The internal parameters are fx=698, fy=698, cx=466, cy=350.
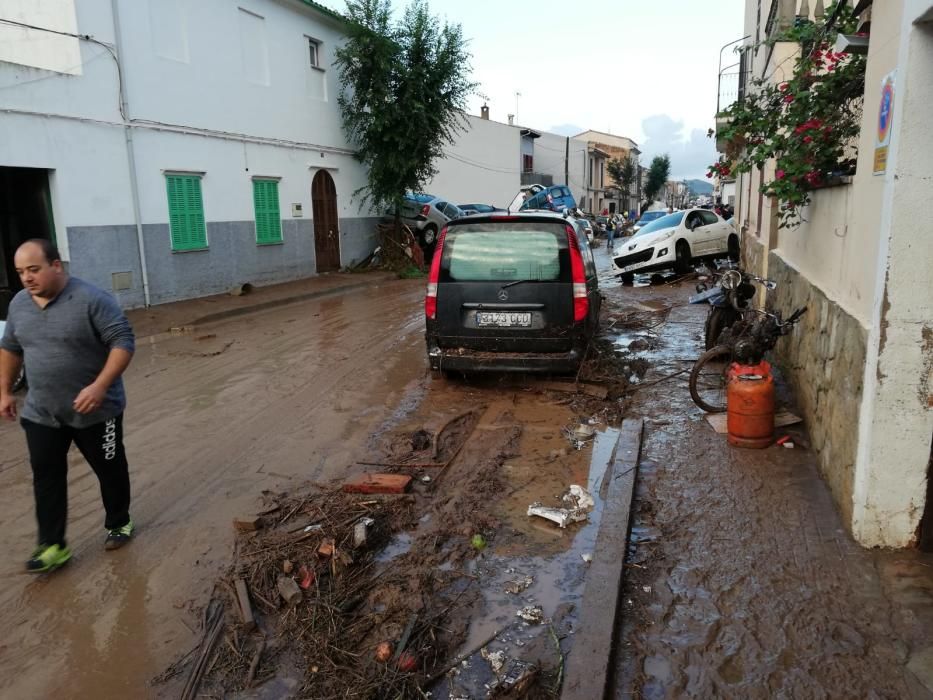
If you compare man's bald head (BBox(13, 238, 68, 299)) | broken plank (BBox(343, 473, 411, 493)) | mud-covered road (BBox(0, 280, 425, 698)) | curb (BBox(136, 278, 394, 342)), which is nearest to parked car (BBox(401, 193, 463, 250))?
curb (BBox(136, 278, 394, 342))

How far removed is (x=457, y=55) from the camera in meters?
20.8

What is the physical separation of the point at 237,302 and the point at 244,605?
11617 mm

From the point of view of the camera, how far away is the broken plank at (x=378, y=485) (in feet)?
15.9

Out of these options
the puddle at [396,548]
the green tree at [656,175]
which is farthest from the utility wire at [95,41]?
the green tree at [656,175]

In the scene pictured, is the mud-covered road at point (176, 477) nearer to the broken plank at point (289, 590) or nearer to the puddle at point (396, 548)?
the broken plank at point (289, 590)

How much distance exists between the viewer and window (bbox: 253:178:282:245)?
16797 mm

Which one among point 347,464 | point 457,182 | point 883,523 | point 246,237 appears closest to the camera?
point 883,523

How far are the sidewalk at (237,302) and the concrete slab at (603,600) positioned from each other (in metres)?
8.89

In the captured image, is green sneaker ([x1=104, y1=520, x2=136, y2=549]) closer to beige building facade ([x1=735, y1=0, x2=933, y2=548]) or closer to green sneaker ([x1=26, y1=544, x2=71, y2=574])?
green sneaker ([x1=26, y1=544, x2=71, y2=574])

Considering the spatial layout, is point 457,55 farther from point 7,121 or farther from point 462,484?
point 462,484

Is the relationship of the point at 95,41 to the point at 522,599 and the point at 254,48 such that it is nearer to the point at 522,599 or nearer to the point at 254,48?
the point at 254,48

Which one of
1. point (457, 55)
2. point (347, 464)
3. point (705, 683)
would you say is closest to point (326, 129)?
point (457, 55)

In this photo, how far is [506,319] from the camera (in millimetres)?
6977

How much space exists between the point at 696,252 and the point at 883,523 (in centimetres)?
1514
